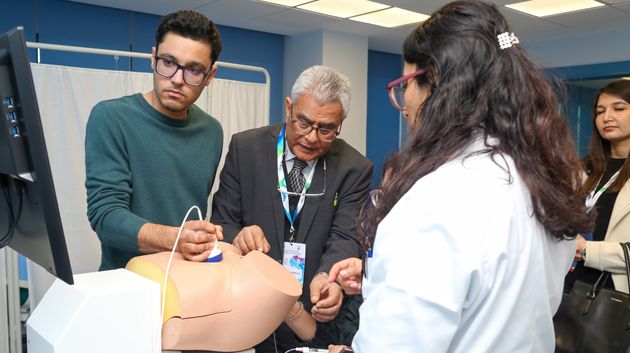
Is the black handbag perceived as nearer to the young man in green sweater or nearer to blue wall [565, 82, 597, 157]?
the young man in green sweater

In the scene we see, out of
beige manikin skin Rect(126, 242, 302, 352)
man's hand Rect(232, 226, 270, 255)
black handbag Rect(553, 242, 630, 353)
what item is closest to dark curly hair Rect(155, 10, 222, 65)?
man's hand Rect(232, 226, 270, 255)

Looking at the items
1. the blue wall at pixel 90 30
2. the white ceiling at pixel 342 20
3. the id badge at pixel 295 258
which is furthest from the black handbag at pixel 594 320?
the blue wall at pixel 90 30

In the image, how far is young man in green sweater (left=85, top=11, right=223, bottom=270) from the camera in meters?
1.34

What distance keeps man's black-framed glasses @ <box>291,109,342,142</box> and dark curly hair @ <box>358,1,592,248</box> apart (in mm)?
805

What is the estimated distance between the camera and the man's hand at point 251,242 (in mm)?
1308

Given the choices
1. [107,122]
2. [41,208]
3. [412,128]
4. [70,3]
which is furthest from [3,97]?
[70,3]

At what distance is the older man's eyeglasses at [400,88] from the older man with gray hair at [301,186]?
63cm

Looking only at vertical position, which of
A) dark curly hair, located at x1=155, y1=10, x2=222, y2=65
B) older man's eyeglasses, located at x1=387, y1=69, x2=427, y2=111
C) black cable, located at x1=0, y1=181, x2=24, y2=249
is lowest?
black cable, located at x1=0, y1=181, x2=24, y2=249

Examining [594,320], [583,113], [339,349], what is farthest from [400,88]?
[583,113]

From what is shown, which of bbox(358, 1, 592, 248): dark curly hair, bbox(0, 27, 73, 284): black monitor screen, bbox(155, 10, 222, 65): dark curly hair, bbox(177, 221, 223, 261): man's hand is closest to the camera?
bbox(0, 27, 73, 284): black monitor screen

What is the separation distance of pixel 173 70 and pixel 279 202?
1.61 feet

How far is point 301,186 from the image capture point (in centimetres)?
171

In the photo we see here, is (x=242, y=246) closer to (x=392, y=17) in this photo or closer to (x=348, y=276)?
(x=348, y=276)

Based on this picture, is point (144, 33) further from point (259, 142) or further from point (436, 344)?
point (436, 344)
